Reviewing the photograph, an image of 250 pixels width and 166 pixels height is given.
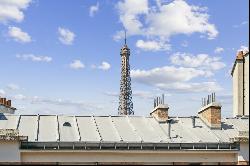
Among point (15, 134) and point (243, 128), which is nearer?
point (15, 134)

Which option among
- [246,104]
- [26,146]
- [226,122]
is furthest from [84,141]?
[246,104]

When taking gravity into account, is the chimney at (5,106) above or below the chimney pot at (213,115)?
above

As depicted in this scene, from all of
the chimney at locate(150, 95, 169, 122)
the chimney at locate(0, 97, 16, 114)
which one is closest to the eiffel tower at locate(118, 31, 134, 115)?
the chimney at locate(0, 97, 16, 114)

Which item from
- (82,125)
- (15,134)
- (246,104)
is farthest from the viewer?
(246,104)

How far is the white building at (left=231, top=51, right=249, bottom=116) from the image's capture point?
1551 inches

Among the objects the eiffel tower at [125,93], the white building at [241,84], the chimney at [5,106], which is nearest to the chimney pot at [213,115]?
the white building at [241,84]

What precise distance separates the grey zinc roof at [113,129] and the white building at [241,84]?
863 cm

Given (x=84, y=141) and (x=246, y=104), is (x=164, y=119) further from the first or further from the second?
(x=246, y=104)

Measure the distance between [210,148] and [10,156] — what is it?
11.2 meters

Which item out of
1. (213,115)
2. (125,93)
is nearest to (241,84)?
(213,115)

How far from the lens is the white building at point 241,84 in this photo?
39384 mm

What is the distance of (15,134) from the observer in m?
24.4

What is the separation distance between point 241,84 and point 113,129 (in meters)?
16.5

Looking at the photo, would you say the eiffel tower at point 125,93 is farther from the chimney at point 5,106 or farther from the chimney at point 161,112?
the chimney at point 161,112
